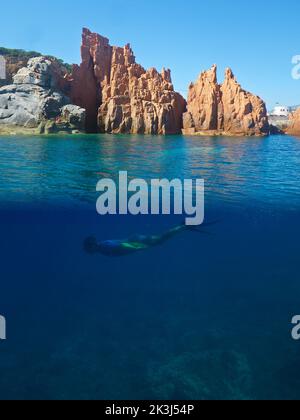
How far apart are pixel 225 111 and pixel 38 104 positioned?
43512 millimetres

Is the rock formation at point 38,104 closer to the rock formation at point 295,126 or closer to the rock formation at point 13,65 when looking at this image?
the rock formation at point 13,65

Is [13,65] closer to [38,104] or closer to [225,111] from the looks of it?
[38,104]

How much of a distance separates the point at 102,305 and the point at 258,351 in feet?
15.8

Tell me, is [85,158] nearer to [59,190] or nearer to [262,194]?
[59,190]

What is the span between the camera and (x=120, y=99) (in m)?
77.5

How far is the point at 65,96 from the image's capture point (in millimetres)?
70500

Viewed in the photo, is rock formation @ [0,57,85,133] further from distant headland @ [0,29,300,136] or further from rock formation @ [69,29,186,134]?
rock formation @ [69,29,186,134]

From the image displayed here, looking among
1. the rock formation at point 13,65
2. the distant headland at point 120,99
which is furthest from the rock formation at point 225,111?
the rock formation at point 13,65

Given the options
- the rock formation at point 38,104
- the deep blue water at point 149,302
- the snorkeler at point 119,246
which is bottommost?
the deep blue water at point 149,302

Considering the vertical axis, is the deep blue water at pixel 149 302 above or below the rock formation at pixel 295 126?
below

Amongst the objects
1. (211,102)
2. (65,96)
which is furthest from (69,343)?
(211,102)

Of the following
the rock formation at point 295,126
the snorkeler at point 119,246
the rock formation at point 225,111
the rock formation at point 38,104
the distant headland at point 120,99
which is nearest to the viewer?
the snorkeler at point 119,246

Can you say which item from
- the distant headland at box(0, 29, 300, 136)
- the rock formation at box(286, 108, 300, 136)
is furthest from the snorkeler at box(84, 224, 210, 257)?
the rock formation at box(286, 108, 300, 136)

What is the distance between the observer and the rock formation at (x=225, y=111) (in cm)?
8238
